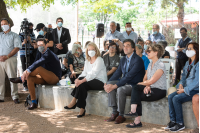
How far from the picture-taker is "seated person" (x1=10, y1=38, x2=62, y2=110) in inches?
227

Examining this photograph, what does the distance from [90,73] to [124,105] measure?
43.4 inches

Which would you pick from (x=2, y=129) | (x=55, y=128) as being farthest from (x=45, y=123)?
(x=2, y=129)

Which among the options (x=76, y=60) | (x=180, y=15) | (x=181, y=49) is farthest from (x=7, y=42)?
(x=180, y=15)

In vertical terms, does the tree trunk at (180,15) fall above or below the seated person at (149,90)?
above

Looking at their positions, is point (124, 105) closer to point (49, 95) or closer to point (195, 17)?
point (49, 95)

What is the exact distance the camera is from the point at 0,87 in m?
6.60

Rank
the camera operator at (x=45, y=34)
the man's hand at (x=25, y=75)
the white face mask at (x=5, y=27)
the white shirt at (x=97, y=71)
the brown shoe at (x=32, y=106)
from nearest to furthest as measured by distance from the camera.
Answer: the white shirt at (x=97, y=71) → the man's hand at (x=25, y=75) → the brown shoe at (x=32, y=106) → the white face mask at (x=5, y=27) → the camera operator at (x=45, y=34)

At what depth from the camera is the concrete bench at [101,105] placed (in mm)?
4355

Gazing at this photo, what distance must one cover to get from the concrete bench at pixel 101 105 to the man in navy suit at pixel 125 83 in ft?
0.85

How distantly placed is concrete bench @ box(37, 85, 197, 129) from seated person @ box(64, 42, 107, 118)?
0.21m

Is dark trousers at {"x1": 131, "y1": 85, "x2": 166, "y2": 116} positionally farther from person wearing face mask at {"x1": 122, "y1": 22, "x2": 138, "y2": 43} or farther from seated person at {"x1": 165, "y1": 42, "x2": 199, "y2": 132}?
person wearing face mask at {"x1": 122, "y1": 22, "x2": 138, "y2": 43}

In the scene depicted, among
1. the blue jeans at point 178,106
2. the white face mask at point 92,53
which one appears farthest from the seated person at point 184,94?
the white face mask at point 92,53

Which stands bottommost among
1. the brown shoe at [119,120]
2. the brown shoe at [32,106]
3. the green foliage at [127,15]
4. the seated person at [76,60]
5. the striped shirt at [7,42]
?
the brown shoe at [119,120]

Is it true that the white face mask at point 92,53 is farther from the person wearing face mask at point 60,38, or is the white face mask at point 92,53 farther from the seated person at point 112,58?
the person wearing face mask at point 60,38
